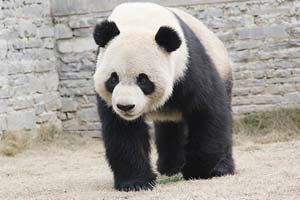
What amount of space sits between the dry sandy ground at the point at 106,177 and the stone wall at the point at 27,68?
0.50 metres

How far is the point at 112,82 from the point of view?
233 inches

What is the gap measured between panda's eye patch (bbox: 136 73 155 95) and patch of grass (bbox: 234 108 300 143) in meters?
4.69

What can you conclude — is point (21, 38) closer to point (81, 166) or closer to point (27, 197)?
point (81, 166)

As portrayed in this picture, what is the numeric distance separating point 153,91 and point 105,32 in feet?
1.83

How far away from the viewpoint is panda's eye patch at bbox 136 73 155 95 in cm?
588

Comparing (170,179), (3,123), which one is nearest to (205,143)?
(170,179)

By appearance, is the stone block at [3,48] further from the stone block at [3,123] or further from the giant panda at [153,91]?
the giant panda at [153,91]

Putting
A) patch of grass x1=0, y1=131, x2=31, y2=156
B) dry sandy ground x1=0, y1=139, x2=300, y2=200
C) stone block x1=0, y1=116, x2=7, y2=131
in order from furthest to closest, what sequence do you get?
stone block x1=0, y1=116, x2=7, y2=131 → patch of grass x1=0, y1=131, x2=31, y2=156 → dry sandy ground x1=0, y1=139, x2=300, y2=200

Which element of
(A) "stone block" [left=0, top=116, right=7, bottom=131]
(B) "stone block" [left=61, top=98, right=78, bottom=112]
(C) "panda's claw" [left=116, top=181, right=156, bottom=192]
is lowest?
(B) "stone block" [left=61, top=98, right=78, bottom=112]

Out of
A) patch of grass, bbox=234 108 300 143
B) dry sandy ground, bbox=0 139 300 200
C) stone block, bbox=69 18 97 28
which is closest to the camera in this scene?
dry sandy ground, bbox=0 139 300 200

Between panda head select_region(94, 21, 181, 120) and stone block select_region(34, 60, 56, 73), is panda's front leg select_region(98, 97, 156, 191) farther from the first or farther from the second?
stone block select_region(34, 60, 56, 73)

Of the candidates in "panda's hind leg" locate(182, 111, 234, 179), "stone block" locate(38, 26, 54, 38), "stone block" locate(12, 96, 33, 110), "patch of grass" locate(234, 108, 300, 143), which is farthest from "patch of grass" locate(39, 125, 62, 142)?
"panda's hind leg" locate(182, 111, 234, 179)

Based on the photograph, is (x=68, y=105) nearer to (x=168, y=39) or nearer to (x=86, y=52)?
(x=86, y=52)

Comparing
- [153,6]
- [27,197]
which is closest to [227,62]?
[153,6]
